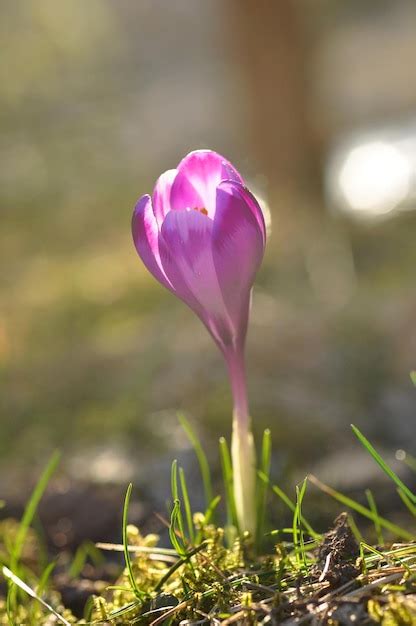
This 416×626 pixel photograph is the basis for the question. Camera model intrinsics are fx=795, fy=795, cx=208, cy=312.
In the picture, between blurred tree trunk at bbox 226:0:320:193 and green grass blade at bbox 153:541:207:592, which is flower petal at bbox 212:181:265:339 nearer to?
green grass blade at bbox 153:541:207:592

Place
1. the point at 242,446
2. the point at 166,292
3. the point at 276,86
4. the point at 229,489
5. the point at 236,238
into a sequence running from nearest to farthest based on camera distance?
the point at 236,238 → the point at 242,446 → the point at 229,489 → the point at 166,292 → the point at 276,86

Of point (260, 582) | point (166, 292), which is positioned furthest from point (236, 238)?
point (166, 292)

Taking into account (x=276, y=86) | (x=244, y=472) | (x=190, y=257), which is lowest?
(x=244, y=472)

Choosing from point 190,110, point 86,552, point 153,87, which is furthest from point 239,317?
point 153,87

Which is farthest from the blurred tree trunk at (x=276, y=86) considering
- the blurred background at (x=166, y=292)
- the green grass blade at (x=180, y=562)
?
the green grass blade at (x=180, y=562)

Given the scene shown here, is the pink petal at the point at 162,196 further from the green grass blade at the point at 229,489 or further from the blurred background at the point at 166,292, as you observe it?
the blurred background at the point at 166,292

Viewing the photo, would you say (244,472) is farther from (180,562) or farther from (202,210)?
(202,210)
